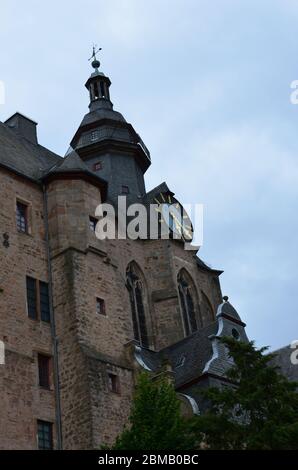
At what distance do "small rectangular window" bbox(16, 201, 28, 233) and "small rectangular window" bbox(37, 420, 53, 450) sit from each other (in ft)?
23.2

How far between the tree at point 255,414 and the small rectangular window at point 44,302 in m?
7.97

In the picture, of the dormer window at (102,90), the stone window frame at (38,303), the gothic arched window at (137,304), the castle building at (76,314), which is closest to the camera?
the castle building at (76,314)

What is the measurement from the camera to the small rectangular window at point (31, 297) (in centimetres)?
2872

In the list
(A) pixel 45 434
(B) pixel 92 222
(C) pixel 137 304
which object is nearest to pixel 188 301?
(C) pixel 137 304

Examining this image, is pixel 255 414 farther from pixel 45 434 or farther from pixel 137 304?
pixel 137 304

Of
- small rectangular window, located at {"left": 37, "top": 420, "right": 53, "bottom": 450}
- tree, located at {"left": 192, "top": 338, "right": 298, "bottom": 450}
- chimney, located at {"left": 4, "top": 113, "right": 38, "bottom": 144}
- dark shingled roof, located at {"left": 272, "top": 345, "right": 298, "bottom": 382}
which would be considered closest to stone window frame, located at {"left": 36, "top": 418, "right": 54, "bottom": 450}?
small rectangular window, located at {"left": 37, "top": 420, "right": 53, "bottom": 450}

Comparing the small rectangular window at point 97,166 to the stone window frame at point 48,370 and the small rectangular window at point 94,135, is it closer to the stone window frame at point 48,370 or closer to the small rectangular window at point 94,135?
the small rectangular window at point 94,135

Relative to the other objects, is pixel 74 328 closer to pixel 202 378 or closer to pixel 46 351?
pixel 46 351

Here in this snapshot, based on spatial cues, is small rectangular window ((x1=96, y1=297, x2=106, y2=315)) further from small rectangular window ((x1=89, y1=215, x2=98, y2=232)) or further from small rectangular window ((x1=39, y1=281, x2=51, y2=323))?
small rectangular window ((x1=89, y1=215, x2=98, y2=232))

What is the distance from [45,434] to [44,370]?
2.24 meters

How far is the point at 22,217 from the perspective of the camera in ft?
101

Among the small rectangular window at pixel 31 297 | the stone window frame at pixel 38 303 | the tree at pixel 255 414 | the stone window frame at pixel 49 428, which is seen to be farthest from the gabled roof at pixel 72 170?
the tree at pixel 255 414

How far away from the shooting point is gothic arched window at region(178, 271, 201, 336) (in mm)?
37562
